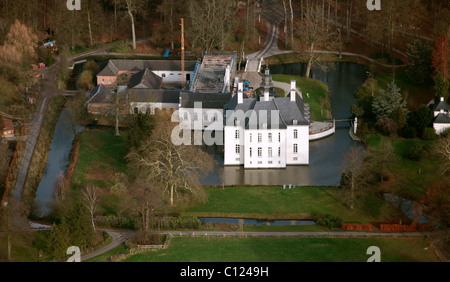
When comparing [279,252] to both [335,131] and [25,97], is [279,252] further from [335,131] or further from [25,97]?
[25,97]

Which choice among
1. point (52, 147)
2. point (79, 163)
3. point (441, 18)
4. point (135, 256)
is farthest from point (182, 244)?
point (441, 18)

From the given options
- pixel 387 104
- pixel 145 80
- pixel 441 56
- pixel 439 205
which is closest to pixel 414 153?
pixel 387 104

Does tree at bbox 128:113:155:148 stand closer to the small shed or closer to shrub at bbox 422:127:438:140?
the small shed

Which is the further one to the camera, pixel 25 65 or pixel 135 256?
pixel 25 65

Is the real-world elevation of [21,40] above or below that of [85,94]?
above

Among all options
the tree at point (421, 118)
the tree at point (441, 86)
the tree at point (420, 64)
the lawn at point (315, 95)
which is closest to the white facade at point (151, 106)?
the lawn at point (315, 95)

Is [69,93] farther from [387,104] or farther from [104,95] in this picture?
[387,104]
